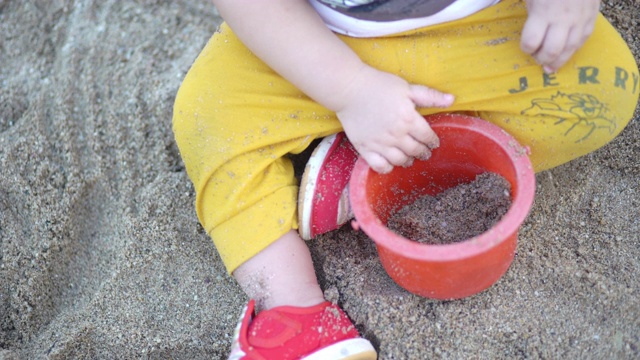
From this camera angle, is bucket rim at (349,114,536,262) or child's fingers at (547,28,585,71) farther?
child's fingers at (547,28,585,71)

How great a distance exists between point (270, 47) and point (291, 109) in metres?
0.14

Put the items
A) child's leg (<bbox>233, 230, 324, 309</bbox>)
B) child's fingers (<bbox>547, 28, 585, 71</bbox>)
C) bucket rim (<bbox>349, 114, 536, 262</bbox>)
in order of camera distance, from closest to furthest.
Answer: bucket rim (<bbox>349, 114, 536, 262</bbox>) → child's fingers (<bbox>547, 28, 585, 71</bbox>) → child's leg (<bbox>233, 230, 324, 309</bbox>)

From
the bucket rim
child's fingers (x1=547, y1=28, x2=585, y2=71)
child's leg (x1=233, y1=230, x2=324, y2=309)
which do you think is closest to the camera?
the bucket rim

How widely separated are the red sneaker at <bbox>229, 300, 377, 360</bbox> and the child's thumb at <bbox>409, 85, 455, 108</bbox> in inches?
16.7

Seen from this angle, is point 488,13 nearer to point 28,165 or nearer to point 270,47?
point 270,47

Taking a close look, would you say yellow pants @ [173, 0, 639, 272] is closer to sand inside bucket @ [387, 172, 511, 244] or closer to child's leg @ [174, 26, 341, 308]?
child's leg @ [174, 26, 341, 308]

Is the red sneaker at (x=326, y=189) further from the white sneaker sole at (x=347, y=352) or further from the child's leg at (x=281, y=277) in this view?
the white sneaker sole at (x=347, y=352)

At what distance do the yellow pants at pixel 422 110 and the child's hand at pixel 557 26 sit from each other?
0.22 feet

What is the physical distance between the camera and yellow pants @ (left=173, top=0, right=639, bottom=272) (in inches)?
52.8

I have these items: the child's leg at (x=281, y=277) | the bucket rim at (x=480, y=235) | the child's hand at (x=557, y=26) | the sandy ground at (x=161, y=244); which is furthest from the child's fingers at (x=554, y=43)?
the child's leg at (x=281, y=277)

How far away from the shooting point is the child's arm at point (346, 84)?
128 centimetres

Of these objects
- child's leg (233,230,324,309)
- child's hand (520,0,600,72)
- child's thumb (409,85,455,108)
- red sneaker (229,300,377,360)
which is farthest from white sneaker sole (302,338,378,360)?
child's hand (520,0,600,72)

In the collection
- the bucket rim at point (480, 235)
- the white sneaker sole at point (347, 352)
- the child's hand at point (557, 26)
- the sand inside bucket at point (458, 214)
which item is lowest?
the white sneaker sole at point (347, 352)

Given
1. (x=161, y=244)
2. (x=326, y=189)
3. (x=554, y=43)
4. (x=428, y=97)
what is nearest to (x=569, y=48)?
(x=554, y=43)
